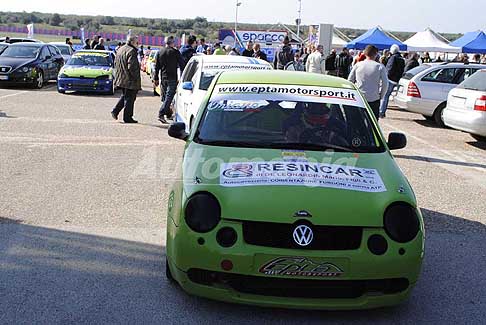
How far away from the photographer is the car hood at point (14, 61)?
18438 millimetres

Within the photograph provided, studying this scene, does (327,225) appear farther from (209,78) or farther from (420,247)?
(209,78)

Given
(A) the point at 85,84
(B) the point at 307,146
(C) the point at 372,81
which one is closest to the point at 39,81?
(A) the point at 85,84

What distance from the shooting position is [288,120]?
5.08 metres

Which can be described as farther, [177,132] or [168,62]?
[168,62]

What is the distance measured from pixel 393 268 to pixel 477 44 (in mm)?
31720

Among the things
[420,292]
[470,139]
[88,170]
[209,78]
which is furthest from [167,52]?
[420,292]

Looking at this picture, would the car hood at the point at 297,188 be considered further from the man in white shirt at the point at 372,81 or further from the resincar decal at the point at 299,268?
the man in white shirt at the point at 372,81

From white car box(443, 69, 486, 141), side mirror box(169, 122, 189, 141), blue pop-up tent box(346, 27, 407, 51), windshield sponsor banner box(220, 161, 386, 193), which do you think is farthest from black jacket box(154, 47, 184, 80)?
blue pop-up tent box(346, 27, 407, 51)

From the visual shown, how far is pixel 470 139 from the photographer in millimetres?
12820

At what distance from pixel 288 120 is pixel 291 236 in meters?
1.60

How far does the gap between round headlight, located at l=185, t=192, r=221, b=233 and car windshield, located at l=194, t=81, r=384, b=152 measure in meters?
0.89

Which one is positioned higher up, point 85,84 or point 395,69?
point 395,69

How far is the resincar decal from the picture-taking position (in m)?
3.65

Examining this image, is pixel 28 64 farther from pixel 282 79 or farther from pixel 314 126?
pixel 314 126
